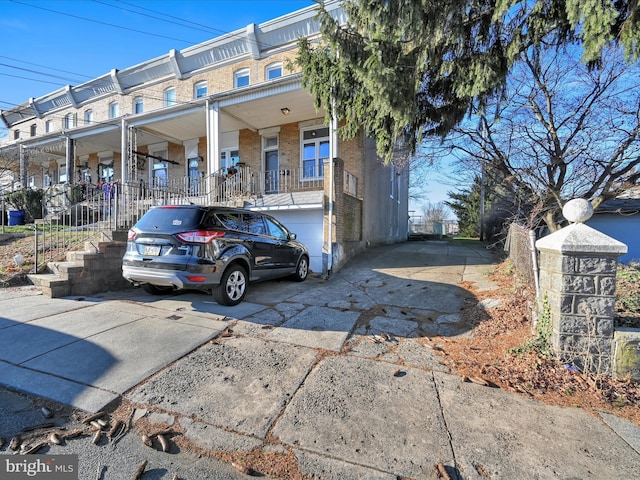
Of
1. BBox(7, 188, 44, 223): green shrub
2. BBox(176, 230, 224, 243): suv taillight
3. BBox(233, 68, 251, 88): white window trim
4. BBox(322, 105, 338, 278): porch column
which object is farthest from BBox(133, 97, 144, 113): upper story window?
BBox(176, 230, 224, 243): suv taillight

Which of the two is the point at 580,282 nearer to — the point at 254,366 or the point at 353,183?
the point at 254,366

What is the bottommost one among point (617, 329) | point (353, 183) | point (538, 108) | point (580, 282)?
point (617, 329)

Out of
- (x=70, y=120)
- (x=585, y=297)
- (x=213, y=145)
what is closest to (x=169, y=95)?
(x=213, y=145)

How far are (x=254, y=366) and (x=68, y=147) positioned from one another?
52.7 feet

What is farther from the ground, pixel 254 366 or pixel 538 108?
pixel 538 108

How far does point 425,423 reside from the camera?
7.71 ft

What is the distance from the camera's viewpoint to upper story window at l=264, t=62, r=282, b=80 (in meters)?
12.9

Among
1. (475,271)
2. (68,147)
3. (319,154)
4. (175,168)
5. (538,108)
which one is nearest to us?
(538,108)

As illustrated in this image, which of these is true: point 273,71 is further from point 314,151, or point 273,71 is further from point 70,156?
point 70,156

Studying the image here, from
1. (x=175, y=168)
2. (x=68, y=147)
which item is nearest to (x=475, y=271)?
(x=175, y=168)

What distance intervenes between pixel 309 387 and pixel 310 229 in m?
6.50

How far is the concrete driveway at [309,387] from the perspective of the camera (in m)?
2.04

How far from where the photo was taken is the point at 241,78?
13.6 metres

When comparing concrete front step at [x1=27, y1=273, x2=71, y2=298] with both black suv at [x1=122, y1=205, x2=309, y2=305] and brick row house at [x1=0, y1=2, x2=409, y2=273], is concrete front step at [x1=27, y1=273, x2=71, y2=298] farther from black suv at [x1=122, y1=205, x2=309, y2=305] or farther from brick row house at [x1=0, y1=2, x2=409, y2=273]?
brick row house at [x1=0, y1=2, x2=409, y2=273]
